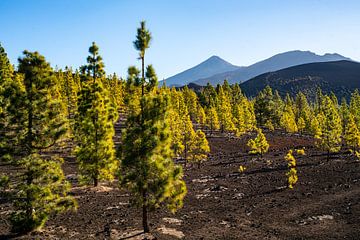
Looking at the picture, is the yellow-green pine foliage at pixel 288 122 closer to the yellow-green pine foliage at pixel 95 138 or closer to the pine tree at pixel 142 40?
the yellow-green pine foliage at pixel 95 138

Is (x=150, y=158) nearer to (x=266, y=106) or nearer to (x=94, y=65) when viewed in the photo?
(x=94, y=65)

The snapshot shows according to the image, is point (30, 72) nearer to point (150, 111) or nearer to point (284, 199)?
point (150, 111)

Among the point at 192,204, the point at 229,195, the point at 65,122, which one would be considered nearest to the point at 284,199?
the point at 229,195

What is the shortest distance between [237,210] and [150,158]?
13307 millimetres

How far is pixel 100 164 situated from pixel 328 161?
3874 centimetres

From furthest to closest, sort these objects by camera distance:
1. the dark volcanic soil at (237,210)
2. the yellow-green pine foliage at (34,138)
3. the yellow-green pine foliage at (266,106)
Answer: the yellow-green pine foliage at (266,106) → the dark volcanic soil at (237,210) → the yellow-green pine foliage at (34,138)

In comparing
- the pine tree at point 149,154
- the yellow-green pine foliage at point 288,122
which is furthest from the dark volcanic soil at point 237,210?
the yellow-green pine foliage at point 288,122

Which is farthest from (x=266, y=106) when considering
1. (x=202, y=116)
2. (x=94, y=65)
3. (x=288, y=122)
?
(x=94, y=65)

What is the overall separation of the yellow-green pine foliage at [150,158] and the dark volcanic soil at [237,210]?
3073 millimetres

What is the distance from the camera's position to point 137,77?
68.9 feet

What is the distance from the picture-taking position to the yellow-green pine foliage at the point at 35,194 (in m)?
19.3

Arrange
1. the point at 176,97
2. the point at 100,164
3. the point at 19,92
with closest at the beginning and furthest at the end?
the point at 19,92 < the point at 100,164 < the point at 176,97

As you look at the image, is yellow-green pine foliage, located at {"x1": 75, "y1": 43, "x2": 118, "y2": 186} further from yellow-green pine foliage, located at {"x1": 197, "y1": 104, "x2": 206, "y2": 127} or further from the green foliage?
yellow-green pine foliage, located at {"x1": 197, "y1": 104, "x2": 206, "y2": 127}

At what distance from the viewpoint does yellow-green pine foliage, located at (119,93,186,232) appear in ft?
65.9
